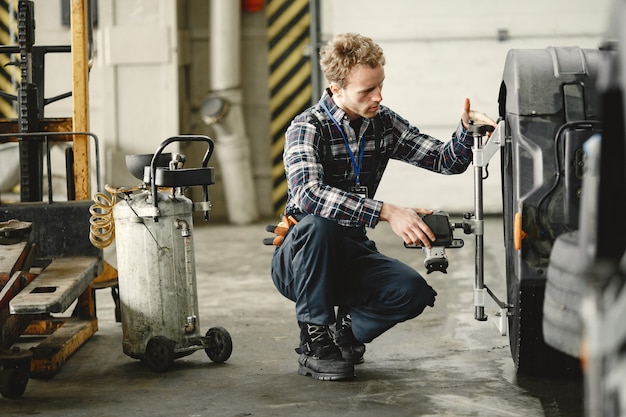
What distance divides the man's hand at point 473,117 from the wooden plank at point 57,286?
1573mm

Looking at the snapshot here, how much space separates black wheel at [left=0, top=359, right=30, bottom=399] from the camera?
11.5ft

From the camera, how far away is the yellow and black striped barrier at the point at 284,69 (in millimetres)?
9016

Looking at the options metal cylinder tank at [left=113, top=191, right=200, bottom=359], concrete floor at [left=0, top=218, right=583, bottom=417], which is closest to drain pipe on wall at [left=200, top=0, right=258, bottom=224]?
concrete floor at [left=0, top=218, right=583, bottom=417]

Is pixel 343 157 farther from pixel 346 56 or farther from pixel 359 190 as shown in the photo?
pixel 346 56

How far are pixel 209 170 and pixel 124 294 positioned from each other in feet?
1.94

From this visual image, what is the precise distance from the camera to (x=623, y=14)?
170 cm

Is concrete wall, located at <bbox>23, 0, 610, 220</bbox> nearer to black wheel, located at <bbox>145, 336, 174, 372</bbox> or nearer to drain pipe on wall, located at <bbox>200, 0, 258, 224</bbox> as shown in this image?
drain pipe on wall, located at <bbox>200, 0, 258, 224</bbox>

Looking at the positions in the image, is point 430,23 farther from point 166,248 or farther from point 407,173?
point 166,248

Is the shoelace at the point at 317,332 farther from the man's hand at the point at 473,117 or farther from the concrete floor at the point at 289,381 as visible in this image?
the man's hand at the point at 473,117

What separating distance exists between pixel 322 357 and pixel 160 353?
637 mm

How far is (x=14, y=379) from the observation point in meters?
3.52

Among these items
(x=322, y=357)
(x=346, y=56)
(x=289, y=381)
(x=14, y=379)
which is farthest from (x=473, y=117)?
(x=14, y=379)

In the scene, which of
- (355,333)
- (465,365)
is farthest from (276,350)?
(465,365)

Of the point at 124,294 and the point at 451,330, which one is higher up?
the point at 124,294
